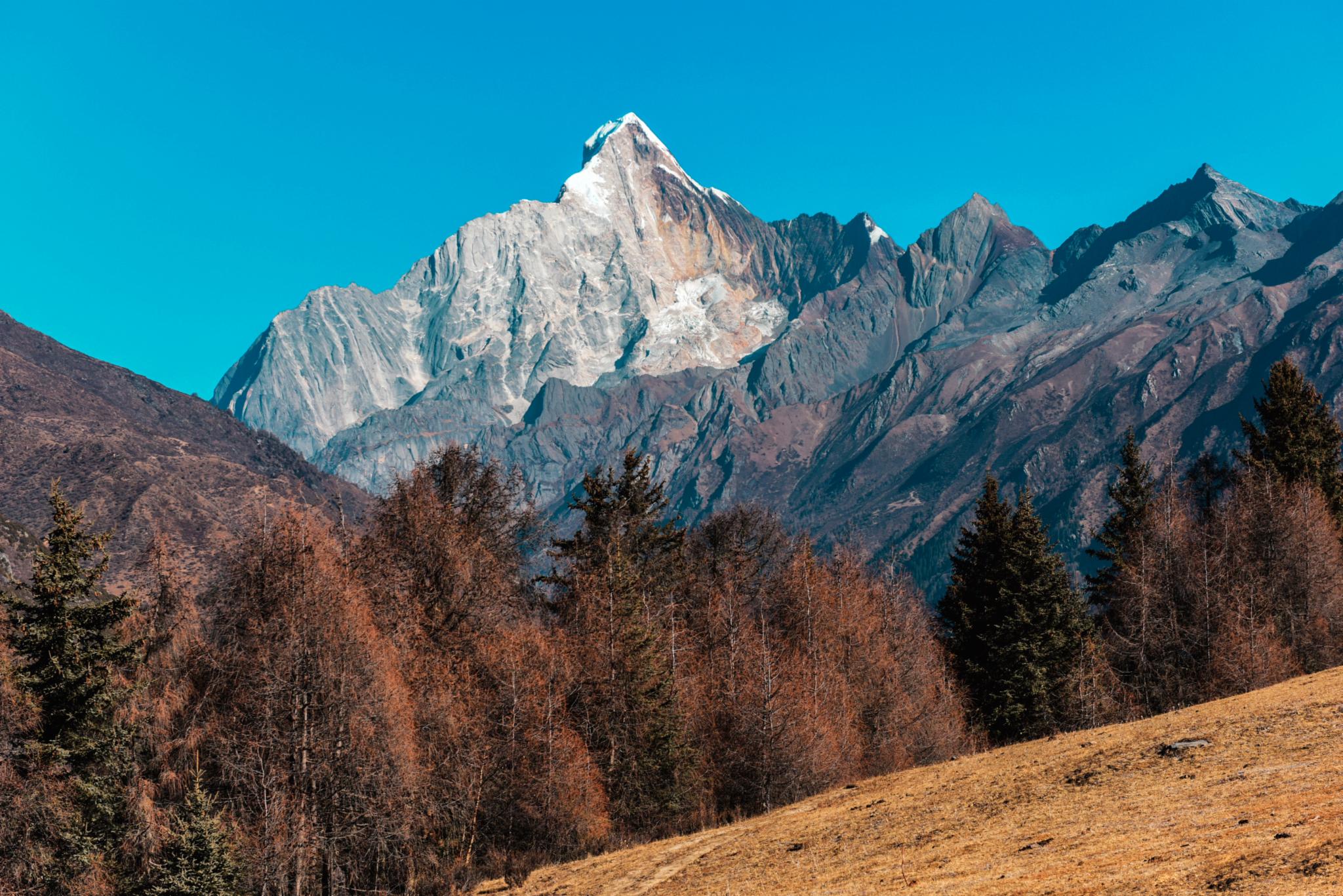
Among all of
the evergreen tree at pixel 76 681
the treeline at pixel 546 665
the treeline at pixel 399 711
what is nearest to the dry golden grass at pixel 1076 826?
the treeline at pixel 399 711

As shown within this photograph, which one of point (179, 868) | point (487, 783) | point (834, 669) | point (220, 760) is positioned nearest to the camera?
point (179, 868)

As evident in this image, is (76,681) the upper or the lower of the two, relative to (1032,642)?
upper

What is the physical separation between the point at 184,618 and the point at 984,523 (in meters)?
49.0

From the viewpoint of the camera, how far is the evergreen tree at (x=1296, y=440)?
68.2 m

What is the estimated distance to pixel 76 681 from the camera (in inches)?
1463

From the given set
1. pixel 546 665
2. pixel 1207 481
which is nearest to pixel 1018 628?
pixel 1207 481

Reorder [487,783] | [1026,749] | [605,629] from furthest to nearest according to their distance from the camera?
[605,629] → [487,783] → [1026,749]

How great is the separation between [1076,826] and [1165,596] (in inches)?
1616

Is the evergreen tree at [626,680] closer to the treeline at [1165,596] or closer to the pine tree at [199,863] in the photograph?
the pine tree at [199,863]

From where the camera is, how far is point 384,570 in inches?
1861

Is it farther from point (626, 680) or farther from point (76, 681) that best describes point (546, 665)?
point (76, 681)

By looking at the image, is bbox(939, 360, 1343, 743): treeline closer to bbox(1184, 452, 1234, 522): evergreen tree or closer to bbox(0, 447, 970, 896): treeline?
bbox(1184, 452, 1234, 522): evergreen tree

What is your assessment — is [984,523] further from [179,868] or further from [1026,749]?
[179,868]

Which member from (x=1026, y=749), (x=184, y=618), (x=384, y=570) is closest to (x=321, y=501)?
(x=384, y=570)
